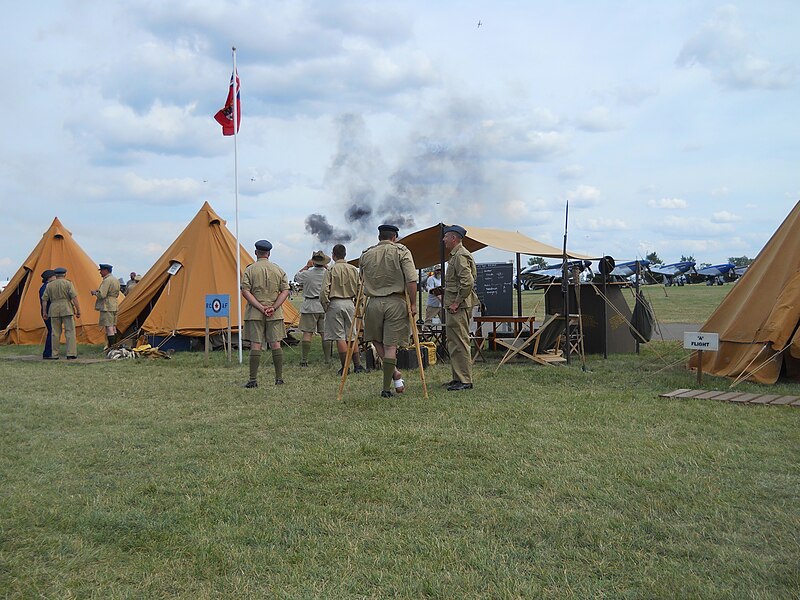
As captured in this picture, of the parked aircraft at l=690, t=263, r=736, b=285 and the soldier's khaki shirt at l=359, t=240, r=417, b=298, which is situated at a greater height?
the parked aircraft at l=690, t=263, r=736, b=285

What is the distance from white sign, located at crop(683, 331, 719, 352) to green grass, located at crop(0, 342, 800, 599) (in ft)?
3.44

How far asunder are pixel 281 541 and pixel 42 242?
1572cm

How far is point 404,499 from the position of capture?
4172 millimetres

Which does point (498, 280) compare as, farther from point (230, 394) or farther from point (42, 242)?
point (42, 242)

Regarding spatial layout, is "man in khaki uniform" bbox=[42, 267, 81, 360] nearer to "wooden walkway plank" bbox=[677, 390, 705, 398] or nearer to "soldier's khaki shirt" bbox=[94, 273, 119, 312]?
"soldier's khaki shirt" bbox=[94, 273, 119, 312]

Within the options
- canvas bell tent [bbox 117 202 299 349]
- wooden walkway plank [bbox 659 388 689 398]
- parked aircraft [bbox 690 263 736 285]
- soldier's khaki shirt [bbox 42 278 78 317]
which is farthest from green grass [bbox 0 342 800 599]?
parked aircraft [bbox 690 263 736 285]

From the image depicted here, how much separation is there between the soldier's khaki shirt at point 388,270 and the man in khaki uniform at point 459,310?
765 millimetres

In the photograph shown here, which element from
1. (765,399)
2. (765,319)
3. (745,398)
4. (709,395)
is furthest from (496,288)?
(765,399)

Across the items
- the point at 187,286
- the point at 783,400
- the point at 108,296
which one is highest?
the point at 187,286

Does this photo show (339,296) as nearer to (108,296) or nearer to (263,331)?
(263,331)

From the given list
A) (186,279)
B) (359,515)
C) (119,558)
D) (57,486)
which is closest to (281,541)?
(359,515)

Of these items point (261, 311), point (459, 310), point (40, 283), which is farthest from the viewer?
point (40, 283)

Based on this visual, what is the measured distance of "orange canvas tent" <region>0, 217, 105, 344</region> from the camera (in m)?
16.3

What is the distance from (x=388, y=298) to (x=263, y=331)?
1.96 m
